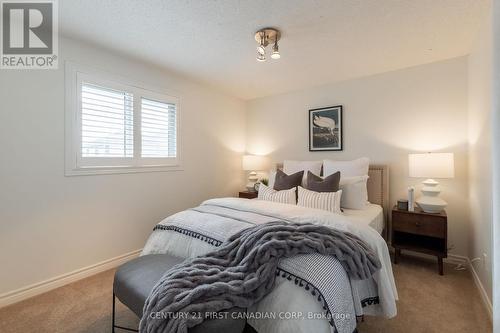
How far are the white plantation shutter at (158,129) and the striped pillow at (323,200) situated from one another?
1.85m

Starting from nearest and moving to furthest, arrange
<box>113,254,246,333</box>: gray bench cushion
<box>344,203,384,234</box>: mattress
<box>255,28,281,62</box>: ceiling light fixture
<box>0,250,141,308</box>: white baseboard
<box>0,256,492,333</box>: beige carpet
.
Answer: <box>113,254,246,333</box>: gray bench cushion < <box>0,256,492,333</box>: beige carpet < <box>0,250,141,308</box>: white baseboard < <box>255,28,281,62</box>: ceiling light fixture < <box>344,203,384,234</box>: mattress

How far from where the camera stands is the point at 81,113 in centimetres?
230

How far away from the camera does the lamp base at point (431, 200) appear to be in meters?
2.40

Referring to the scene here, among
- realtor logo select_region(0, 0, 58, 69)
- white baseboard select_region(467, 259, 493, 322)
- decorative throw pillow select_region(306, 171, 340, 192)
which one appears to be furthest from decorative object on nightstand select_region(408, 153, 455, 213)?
realtor logo select_region(0, 0, 58, 69)

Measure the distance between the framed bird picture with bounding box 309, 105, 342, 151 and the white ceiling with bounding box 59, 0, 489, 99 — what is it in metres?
0.61

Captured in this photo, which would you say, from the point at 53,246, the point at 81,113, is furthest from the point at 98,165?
the point at 53,246

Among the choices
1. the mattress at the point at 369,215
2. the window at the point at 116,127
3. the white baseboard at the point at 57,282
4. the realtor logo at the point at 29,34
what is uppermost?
the realtor logo at the point at 29,34

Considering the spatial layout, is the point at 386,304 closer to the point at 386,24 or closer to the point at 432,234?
the point at 432,234

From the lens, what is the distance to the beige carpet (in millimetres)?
A: 1637

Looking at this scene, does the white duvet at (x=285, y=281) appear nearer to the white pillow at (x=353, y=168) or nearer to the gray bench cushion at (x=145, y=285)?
the gray bench cushion at (x=145, y=285)

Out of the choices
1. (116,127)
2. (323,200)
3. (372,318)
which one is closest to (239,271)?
(372,318)

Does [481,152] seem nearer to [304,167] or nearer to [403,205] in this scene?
[403,205]

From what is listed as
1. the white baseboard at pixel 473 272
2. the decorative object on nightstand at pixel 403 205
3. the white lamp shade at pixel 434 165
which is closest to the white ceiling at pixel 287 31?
the white lamp shade at pixel 434 165

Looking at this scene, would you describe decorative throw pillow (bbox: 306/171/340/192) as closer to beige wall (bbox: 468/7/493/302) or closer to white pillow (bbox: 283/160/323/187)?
white pillow (bbox: 283/160/323/187)
